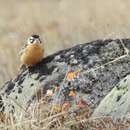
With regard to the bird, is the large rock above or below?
below

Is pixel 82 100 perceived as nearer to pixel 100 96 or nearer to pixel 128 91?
pixel 100 96

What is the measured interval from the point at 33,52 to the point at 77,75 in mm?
729

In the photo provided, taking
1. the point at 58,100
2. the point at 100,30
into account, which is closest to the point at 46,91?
the point at 58,100

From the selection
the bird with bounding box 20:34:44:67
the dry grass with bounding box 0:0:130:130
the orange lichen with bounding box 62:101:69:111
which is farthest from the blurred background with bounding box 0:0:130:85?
the orange lichen with bounding box 62:101:69:111

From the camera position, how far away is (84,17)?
19.4 metres

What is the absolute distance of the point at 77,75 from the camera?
753cm

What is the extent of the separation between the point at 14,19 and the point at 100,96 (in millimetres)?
15317

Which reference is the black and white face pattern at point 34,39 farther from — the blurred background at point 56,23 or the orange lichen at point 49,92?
the blurred background at point 56,23

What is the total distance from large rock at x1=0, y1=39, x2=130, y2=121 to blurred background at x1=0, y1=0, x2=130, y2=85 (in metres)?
4.32

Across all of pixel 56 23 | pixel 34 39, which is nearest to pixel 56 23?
pixel 56 23

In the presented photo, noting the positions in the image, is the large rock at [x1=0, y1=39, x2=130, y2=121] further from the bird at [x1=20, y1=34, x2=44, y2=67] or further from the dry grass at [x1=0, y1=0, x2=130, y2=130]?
the dry grass at [x1=0, y1=0, x2=130, y2=130]

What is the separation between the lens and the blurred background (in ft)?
47.3

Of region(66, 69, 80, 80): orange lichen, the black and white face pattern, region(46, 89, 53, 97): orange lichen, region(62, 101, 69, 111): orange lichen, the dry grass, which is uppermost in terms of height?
the dry grass

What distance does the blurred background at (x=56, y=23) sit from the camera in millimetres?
14413
